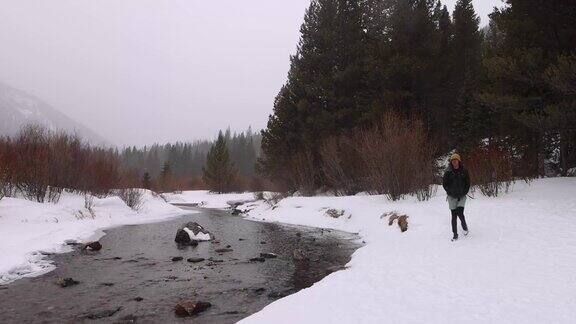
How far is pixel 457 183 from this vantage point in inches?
460

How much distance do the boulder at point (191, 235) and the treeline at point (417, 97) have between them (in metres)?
9.37

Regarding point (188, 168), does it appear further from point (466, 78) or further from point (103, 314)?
point (103, 314)

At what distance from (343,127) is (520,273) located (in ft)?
77.4

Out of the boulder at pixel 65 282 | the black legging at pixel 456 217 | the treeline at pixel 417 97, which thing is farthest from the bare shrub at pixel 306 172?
the boulder at pixel 65 282

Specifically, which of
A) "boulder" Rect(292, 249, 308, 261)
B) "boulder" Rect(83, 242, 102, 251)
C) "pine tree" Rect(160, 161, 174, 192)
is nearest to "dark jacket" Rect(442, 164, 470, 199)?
"boulder" Rect(292, 249, 308, 261)

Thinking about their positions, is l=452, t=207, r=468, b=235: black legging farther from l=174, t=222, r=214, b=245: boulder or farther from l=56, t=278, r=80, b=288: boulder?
l=174, t=222, r=214, b=245: boulder

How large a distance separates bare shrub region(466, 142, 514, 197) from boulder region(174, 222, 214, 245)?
11.7 m

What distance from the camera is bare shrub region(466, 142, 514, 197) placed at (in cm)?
1585

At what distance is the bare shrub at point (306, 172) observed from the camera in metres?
32.1

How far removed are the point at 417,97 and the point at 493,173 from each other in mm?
12308

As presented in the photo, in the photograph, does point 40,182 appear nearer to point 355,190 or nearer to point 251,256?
point 251,256

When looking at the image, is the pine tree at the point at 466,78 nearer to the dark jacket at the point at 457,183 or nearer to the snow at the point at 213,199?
the dark jacket at the point at 457,183

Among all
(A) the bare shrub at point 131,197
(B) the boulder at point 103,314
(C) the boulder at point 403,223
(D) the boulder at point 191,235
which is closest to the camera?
(B) the boulder at point 103,314

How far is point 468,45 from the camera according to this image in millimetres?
40062
